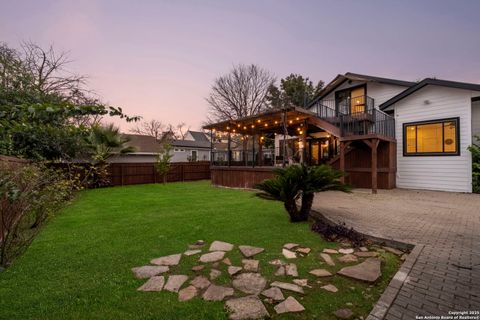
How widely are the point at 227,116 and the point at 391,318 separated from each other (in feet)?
76.3

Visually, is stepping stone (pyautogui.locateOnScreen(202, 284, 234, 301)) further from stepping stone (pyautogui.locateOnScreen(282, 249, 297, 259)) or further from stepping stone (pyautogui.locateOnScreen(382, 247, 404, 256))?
stepping stone (pyautogui.locateOnScreen(382, 247, 404, 256))

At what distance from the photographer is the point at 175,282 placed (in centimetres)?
271

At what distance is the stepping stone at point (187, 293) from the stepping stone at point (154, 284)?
0.27 meters

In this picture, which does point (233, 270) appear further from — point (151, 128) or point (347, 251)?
point (151, 128)

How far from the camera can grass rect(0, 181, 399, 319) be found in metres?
2.19

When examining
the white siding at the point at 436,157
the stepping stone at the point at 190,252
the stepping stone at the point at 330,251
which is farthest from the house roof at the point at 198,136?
the stepping stone at the point at 330,251

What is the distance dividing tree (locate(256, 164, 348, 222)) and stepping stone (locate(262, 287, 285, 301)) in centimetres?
259

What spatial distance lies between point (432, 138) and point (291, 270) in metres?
11.2

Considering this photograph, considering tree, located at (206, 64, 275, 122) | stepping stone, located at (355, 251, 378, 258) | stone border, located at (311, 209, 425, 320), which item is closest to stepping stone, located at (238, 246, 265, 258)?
stepping stone, located at (355, 251, 378, 258)

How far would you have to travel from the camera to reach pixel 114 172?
15250 mm

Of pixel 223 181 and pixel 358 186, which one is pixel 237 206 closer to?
pixel 223 181

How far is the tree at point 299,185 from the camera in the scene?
504cm

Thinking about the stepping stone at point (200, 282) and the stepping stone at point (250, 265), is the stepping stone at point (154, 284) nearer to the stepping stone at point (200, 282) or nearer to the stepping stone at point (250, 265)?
the stepping stone at point (200, 282)

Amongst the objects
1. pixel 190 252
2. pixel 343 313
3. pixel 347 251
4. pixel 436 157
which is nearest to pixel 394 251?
pixel 347 251
